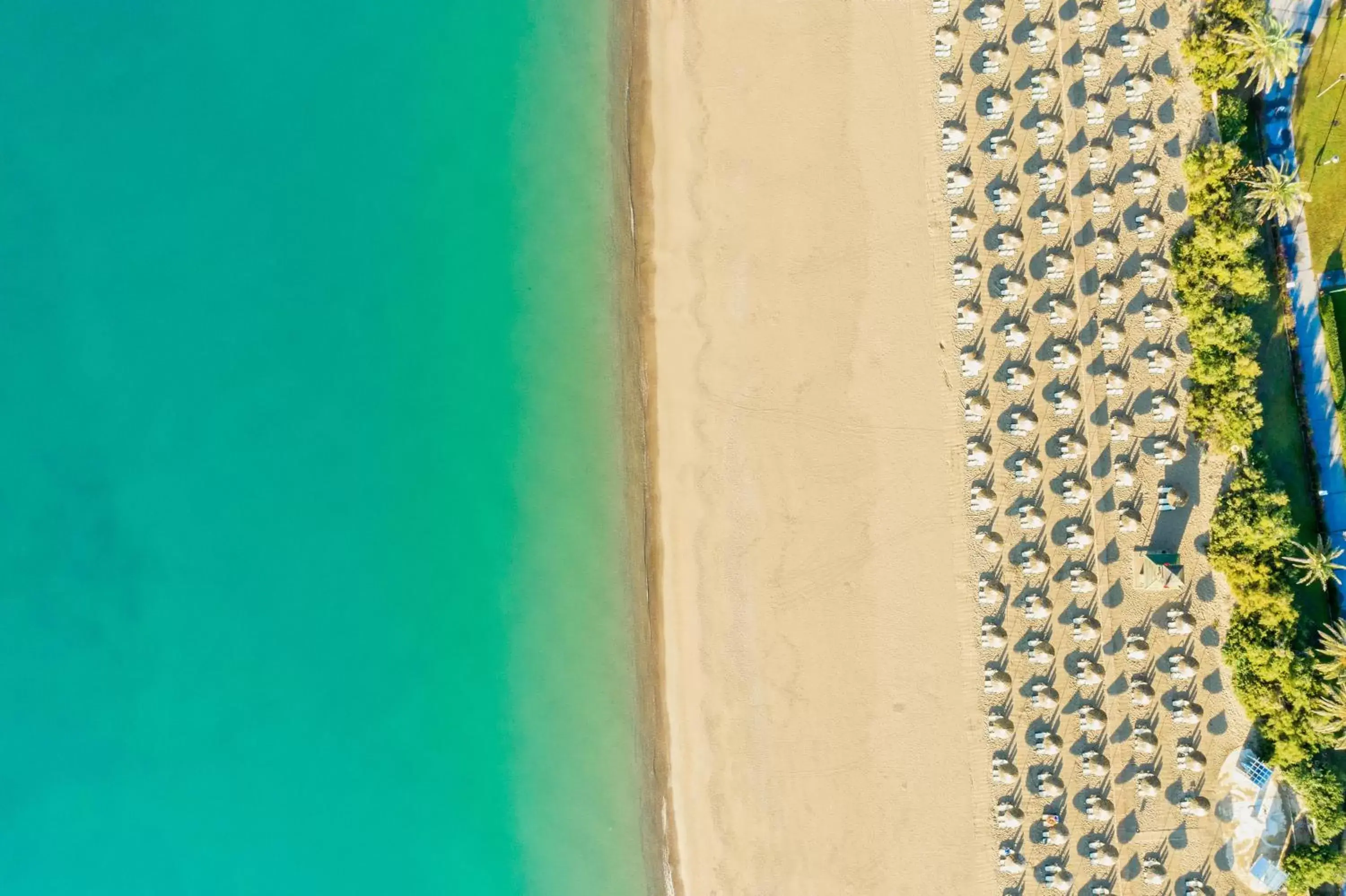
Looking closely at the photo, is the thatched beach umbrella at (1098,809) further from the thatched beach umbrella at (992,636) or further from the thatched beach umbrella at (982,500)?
the thatched beach umbrella at (982,500)

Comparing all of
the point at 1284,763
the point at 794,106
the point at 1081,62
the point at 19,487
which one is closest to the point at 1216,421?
the point at 1284,763

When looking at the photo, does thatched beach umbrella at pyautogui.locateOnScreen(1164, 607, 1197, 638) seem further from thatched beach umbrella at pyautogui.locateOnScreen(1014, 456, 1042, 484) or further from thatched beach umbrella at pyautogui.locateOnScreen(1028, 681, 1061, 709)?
thatched beach umbrella at pyautogui.locateOnScreen(1014, 456, 1042, 484)

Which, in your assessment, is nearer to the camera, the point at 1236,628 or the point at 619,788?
the point at 1236,628

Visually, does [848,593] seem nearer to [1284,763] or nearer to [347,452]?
[1284,763]

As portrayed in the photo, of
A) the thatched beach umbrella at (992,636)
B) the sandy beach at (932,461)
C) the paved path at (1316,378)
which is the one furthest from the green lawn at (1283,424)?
the thatched beach umbrella at (992,636)

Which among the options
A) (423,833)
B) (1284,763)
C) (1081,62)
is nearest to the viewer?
(1284,763)

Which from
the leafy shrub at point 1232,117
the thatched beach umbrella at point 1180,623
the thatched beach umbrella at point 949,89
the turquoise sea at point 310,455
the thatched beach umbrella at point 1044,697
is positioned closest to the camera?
the leafy shrub at point 1232,117

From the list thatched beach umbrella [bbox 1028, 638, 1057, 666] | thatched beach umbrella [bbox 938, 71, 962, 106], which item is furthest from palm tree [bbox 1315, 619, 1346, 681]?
thatched beach umbrella [bbox 938, 71, 962, 106]
